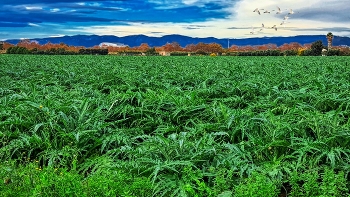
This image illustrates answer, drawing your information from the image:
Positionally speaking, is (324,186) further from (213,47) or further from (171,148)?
(213,47)

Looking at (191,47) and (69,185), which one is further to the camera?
(191,47)

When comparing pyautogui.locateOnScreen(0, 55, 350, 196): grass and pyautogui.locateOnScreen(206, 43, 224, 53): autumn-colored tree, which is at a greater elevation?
pyautogui.locateOnScreen(0, 55, 350, 196): grass

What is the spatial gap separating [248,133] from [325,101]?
226cm

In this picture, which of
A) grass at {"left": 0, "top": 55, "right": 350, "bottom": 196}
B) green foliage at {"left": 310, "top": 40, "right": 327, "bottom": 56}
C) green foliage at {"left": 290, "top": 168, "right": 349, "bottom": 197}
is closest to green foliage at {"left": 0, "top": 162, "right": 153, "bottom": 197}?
grass at {"left": 0, "top": 55, "right": 350, "bottom": 196}

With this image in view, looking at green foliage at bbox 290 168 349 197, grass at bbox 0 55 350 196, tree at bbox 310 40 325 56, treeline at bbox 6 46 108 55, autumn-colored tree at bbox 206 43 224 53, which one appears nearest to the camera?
green foliage at bbox 290 168 349 197

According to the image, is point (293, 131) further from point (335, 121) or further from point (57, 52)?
point (57, 52)

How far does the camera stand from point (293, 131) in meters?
4.92

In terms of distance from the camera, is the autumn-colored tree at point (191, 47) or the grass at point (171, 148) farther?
the autumn-colored tree at point (191, 47)

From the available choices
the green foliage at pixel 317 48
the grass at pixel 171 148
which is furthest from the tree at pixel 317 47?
the grass at pixel 171 148

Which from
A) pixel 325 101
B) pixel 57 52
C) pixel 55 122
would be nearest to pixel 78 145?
pixel 55 122

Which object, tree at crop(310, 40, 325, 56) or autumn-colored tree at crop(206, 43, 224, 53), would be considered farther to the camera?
autumn-colored tree at crop(206, 43, 224, 53)

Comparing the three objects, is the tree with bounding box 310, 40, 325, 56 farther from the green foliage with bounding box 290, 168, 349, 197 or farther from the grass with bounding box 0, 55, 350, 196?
the green foliage with bounding box 290, 168, 349, 197

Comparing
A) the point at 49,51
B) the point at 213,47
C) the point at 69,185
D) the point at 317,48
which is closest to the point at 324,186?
the point at 69,185

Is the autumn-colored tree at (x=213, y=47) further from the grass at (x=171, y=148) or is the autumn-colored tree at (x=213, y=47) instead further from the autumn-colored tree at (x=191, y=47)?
the grass at (x=171, y=148)
